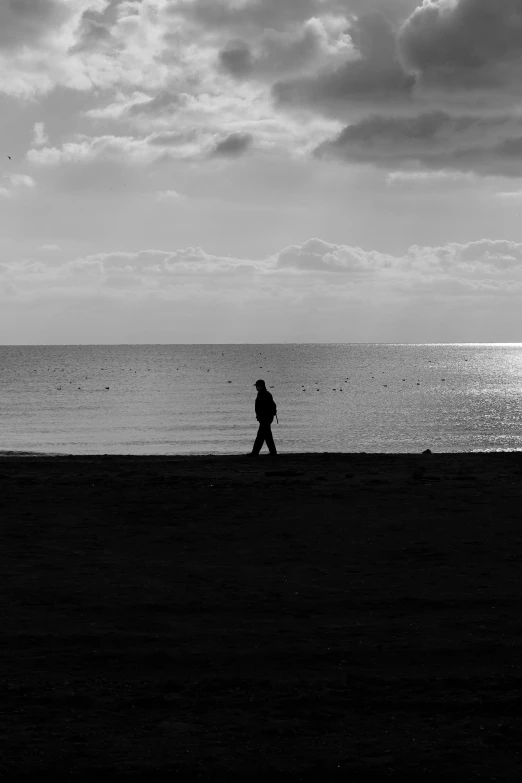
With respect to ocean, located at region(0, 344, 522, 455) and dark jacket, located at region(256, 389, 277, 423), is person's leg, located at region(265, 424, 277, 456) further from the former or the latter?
ocean, located at region(0, 344, 522, 455)

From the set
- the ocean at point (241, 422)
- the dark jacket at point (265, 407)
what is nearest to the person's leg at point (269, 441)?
the dark jacket at point (265, 407)

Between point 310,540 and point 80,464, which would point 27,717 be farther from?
point 80,464

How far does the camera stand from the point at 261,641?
23.5ft

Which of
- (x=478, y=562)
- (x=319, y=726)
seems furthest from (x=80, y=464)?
(x=319, y=726)

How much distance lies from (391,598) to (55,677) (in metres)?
3.50

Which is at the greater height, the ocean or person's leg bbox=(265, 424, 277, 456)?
person's leg bbox=(265, 424, 277, 456)

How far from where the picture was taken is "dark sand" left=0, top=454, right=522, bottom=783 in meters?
5.10

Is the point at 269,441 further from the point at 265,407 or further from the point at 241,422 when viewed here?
the point at 241,422

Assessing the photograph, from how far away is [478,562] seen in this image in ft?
33.6

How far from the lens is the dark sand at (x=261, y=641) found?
16.7 feet

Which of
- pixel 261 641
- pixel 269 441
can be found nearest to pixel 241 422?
pixel 269 441

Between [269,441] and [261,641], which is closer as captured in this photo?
[261,641]

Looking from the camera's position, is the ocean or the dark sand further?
Result: the ocean

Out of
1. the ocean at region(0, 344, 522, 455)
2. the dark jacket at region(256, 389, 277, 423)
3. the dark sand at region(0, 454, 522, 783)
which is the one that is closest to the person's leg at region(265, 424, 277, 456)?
the dark jacket at region(256, 389, 277, 423)
